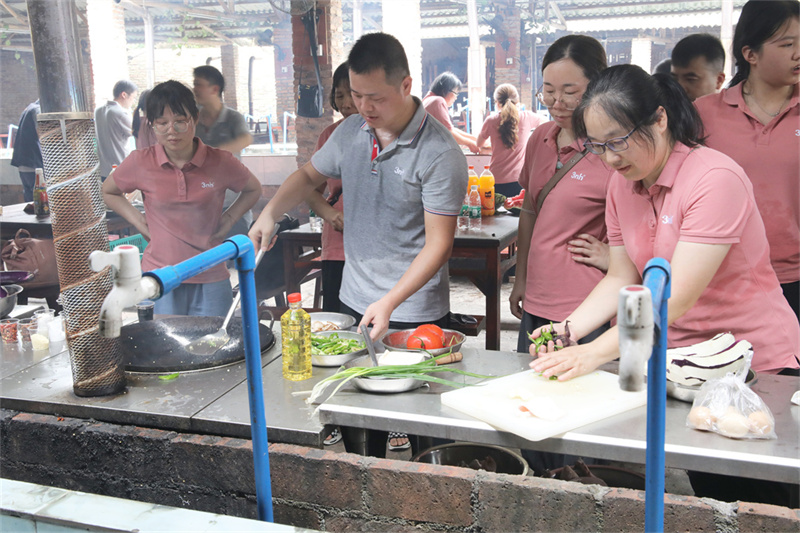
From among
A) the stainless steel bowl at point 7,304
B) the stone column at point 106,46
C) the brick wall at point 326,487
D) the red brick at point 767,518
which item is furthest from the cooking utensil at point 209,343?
the stone column at point 106,46

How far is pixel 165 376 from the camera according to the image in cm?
203

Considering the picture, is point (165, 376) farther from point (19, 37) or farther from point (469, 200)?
point (19, 37)

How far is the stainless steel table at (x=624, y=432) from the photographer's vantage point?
1.41 m

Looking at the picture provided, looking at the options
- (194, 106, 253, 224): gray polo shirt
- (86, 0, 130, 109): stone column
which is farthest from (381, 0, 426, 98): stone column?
(194, 106, 253, 224): gray polo shirt

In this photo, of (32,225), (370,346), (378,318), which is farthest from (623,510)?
(32,225)

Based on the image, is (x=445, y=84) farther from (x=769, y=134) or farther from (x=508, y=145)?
(x=769, y=134)

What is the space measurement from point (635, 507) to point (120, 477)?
1.32m

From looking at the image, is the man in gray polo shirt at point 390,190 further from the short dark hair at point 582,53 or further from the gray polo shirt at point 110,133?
the gray polo shirt at point 110,133

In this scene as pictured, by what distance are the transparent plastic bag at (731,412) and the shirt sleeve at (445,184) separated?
1039 millimetres

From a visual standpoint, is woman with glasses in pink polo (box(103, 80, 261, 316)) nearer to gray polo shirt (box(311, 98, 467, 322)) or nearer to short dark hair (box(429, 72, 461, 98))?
gray polo shirt (box(311, 98, 467, 322))

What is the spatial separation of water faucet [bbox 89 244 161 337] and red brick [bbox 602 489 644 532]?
3.46ft

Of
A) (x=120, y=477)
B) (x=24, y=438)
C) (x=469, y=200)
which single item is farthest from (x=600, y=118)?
(x=469, y=200)

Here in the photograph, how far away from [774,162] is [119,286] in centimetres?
229

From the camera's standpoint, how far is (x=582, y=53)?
2379 millimetres
